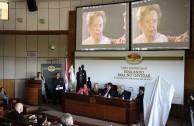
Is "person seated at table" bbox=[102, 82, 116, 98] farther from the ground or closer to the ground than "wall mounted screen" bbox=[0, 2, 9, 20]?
closer to the ground

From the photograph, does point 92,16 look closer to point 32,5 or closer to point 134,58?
point 134,58

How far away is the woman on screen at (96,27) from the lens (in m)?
10.9

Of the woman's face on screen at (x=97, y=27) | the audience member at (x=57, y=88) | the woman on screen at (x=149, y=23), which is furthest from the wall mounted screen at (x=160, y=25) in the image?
the audience member at (x=57, y=88)

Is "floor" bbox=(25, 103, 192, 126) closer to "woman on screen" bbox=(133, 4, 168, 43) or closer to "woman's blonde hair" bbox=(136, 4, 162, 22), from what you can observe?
"woman on screen" bbox=(133, 4, 168, 43)

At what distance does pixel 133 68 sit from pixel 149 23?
64.8 inches

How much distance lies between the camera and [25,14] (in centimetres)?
1239

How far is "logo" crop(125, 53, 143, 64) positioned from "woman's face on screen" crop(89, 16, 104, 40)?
1.61 meters

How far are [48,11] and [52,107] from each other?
4.24 m

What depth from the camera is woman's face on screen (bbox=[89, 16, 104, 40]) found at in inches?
432

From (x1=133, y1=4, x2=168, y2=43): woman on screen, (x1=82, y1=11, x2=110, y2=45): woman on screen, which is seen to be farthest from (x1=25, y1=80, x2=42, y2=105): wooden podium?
(x1=133, y1=4, x2=168, y2=43): woman on screen

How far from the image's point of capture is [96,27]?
11.1m

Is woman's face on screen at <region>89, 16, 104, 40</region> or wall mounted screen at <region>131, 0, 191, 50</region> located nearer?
wall mounted screen at <region>131, 0, 191, 50</region>

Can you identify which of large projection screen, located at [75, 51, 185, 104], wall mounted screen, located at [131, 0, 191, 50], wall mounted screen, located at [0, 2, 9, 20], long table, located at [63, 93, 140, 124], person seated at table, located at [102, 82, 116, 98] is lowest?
long table, located at [63, 93, 140, 124]

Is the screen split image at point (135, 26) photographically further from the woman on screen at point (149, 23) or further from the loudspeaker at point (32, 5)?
A: the loudspeaker at point (32, 5)
